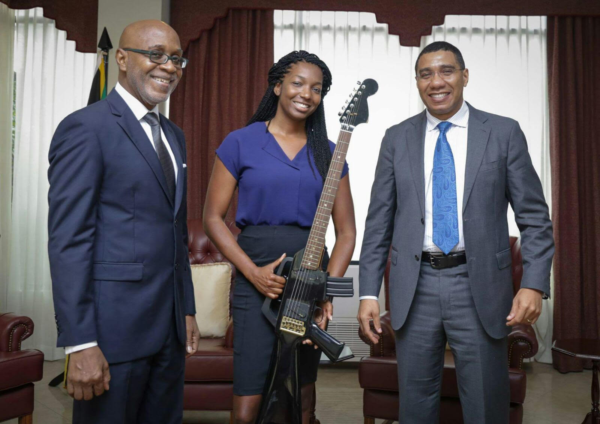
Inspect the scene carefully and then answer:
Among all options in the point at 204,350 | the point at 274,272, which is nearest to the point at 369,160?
the point at 204,350

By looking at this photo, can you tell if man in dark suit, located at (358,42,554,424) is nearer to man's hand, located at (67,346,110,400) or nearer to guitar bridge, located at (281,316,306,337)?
guitar bridge, located at (281,316,306,337)

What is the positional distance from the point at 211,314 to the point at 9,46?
2994 mm

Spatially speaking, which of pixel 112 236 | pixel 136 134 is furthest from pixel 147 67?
pixel 112 236

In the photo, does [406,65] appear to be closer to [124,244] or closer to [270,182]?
[270,182]

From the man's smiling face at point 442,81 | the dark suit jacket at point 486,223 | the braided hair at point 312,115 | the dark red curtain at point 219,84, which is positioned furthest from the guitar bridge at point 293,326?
the dark red curtain at point 219,84

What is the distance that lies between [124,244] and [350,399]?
272 cm

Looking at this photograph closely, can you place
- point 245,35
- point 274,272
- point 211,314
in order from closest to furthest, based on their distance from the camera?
point 274,272, point 211,314, point 245,35

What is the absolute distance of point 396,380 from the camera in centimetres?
286

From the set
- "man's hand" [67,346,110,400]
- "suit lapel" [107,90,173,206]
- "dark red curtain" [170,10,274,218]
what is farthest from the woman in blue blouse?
"dark red curtain" [170,10,274,218]

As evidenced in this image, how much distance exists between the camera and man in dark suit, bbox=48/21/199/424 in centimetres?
131

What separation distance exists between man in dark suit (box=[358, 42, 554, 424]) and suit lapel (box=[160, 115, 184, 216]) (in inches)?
31.5

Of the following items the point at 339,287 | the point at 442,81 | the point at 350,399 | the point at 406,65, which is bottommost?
the point at 350,399

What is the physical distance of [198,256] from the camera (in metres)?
3.78

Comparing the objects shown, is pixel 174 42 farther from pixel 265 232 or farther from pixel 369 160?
pixel 369 160
